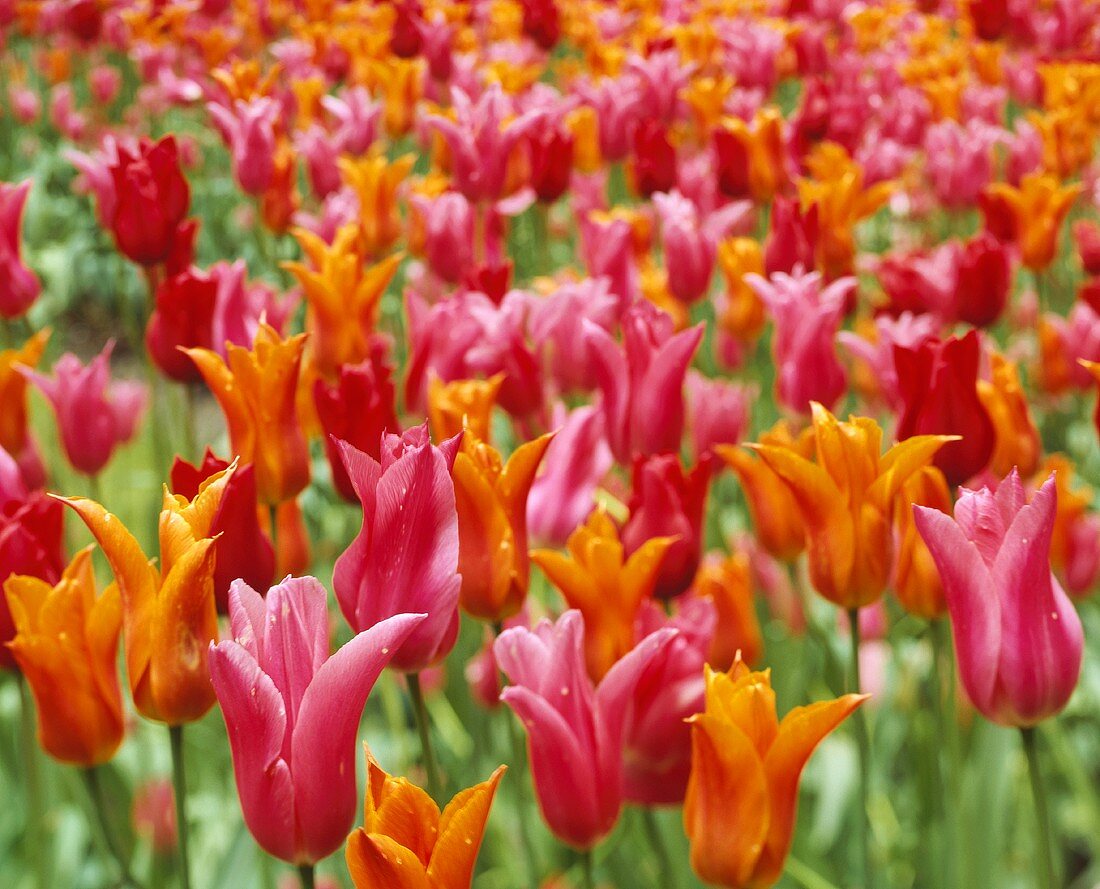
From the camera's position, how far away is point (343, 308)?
165 centimetres

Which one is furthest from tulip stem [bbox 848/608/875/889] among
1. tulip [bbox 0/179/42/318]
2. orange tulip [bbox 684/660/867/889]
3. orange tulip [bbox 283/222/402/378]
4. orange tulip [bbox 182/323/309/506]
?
tulip [bbox 0/179/42/318]

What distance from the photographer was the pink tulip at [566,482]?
146 cm

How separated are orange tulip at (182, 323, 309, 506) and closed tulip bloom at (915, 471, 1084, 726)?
598 millimetres

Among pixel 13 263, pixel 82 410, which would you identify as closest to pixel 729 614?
pixel 82 410

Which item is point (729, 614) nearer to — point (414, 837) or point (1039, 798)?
point (1039, 798)

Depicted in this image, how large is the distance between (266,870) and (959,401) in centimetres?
87

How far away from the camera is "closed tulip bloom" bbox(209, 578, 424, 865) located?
79cm

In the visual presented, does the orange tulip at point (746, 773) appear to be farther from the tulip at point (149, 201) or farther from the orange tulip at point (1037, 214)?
the orange tulip at point (1037, 214)

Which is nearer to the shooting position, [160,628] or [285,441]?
[160,628]

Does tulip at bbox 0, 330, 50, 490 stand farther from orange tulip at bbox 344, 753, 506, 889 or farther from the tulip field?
orange tulip at bbox 344, 753, 506, 889

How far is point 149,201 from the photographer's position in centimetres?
179

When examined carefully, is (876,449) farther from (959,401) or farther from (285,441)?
(285,441)

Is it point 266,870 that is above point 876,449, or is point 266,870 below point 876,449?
below

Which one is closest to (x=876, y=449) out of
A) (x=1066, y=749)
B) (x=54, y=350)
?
(x=1066, y=749)
